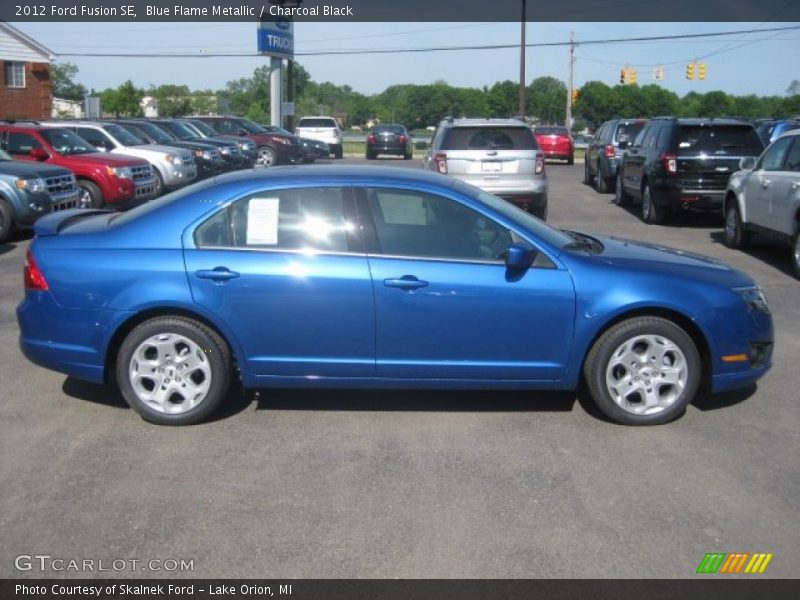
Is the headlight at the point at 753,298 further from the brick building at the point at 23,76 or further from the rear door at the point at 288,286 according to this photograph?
the brick building at the point at 23,76

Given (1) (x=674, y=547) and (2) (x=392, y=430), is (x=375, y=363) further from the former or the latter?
(1) (x=674, y=547)

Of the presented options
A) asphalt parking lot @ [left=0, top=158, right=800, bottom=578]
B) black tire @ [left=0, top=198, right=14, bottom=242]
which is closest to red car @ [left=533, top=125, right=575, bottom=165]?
black tire @ [left=0, top=198, right=14, bottom=242]

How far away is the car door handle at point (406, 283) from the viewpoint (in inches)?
210

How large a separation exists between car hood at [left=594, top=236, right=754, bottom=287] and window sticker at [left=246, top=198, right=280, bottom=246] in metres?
2.05

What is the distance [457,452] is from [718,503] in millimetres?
1426

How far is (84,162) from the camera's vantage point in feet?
50.5

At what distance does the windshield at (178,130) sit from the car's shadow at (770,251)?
1536 cm

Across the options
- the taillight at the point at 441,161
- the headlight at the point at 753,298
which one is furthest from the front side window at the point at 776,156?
the headlight at the point at 753,298

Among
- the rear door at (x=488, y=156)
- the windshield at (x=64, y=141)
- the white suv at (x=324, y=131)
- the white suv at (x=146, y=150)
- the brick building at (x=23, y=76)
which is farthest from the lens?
the brick building at (x=23, y=76)

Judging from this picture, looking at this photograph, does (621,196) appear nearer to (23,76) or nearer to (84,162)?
(84,162)

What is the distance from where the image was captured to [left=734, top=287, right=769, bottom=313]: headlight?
18.6 ft

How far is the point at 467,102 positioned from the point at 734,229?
5900 cm

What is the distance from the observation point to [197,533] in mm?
4129
